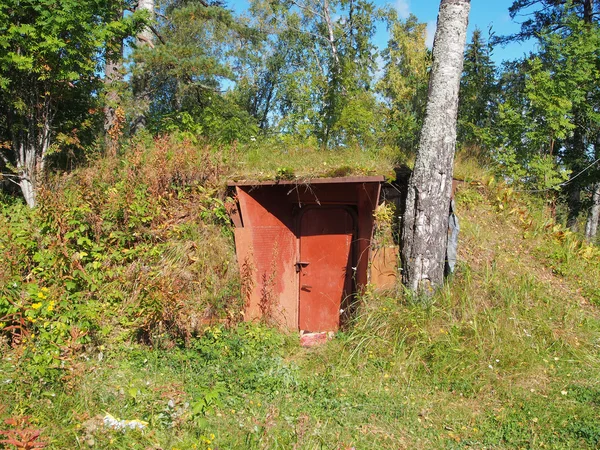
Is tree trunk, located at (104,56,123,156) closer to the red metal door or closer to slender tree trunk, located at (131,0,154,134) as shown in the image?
slender tree trunk, located at (131,0,154,134)

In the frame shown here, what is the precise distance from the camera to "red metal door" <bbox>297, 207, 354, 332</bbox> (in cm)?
754

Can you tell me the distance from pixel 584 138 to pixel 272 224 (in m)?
10.7

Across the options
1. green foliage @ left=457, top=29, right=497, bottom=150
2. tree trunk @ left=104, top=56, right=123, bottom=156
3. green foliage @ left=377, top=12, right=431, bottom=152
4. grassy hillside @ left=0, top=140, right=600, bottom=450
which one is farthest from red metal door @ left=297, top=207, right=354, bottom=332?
green foliage @ left=377, top=12, right=431, bottom=152

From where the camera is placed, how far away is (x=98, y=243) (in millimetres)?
6473

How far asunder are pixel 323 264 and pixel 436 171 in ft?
8.12

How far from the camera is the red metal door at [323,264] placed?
754cm

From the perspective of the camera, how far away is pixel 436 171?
621 centimetres

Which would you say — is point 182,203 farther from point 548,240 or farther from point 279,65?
point 279,65

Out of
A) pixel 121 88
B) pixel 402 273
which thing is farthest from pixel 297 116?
pixel 402 273

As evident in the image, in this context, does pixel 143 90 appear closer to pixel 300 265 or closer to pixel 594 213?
pixel 300 265

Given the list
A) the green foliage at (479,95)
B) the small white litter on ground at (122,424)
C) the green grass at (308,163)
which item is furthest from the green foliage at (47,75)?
the green foliage at (479,95)

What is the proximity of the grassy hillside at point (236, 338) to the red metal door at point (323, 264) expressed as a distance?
0.99m

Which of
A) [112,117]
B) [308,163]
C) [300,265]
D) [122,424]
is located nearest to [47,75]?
[112,117]

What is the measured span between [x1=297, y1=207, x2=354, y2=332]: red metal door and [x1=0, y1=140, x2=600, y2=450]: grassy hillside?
3.26 feet
